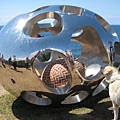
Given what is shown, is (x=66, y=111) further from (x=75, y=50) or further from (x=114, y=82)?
(x=75, y=50)

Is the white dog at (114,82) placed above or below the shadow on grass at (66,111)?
above

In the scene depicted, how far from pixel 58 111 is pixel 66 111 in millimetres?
227

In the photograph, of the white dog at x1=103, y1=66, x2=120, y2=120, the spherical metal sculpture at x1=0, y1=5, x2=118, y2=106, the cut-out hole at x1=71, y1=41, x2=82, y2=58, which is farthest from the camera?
the cut-out hole at x1=71, y1=41, x2=82, y2=58

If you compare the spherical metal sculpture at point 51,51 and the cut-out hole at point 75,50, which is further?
the cut-out hole at point 75,50

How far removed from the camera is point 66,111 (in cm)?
778

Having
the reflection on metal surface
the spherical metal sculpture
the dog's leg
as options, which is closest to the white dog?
the dog's leg

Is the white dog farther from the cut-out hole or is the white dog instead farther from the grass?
the cut-out hole

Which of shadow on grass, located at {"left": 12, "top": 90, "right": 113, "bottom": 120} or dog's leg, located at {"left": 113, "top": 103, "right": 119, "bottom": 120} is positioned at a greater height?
dog's leg, located at {"left": 113, "top": 103, "right": 119, "bottom": 120}

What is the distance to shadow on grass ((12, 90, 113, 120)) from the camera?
24.2 feet

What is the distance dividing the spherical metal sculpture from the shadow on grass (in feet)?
0.85

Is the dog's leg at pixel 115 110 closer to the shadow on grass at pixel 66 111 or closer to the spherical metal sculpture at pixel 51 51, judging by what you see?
the shadow on grass at pixel 66 111

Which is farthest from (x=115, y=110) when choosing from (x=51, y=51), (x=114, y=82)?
(x=51, y=51)

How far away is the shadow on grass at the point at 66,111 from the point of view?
290 inches

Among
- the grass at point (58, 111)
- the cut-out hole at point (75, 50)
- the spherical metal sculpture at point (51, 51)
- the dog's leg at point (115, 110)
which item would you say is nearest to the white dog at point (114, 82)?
the dog's leg at point (115, 110)
